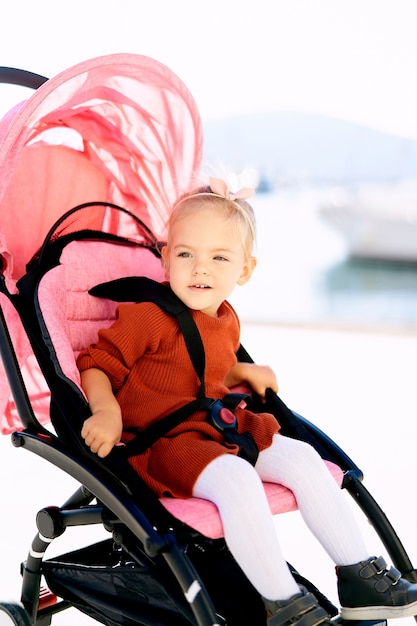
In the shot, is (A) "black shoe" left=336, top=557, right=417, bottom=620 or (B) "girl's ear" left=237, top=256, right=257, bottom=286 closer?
(A) "black shoe" left=336, top=557, right=417, bottom=620

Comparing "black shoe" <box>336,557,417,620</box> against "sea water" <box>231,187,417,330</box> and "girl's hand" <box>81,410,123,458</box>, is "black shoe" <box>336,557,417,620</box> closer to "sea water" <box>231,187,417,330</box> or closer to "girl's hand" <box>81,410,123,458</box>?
"girl's hand" <box>81,410,123,458</box>

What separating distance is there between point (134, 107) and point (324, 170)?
6.84 metres

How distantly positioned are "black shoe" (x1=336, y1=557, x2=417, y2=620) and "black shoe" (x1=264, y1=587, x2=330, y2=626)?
0.12 m

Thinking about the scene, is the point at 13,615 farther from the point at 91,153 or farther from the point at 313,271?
the point at 313,271

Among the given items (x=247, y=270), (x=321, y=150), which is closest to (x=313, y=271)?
(x=321, y=150)

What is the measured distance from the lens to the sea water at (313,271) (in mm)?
7805

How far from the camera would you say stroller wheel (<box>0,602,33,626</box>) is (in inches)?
55.8

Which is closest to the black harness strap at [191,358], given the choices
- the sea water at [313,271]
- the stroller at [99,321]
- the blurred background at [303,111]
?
the stroller at [99,321]

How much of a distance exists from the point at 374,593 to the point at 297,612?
180mm

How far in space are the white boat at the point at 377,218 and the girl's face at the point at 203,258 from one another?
6576 mm

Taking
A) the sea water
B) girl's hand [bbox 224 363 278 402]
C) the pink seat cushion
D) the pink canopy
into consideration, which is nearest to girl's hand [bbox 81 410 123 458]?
the pink seat cushion

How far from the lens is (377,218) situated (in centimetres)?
811

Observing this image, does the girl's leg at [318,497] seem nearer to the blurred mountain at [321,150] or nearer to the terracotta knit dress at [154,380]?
the terracotta knit dress at [154,380]

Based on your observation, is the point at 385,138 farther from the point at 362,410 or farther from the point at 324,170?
the point at 362,410
